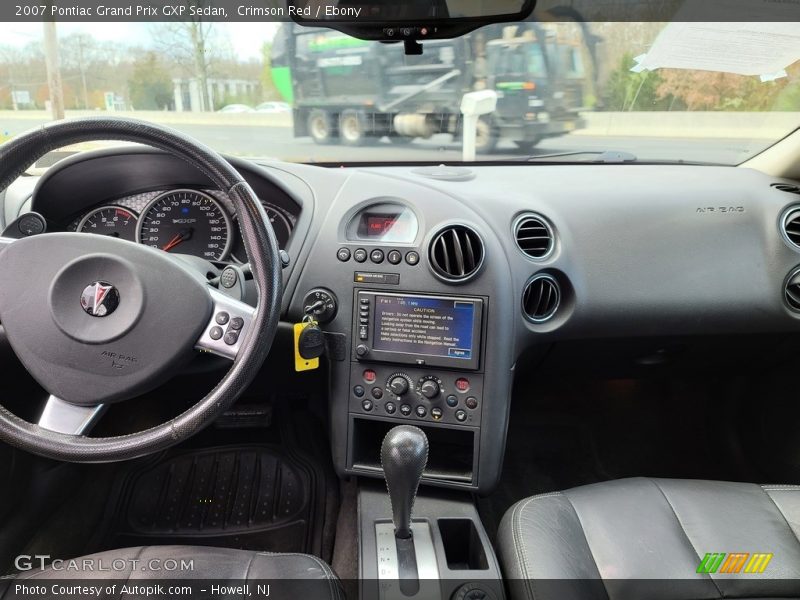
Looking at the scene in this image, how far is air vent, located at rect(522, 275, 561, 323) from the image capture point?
1.74 m

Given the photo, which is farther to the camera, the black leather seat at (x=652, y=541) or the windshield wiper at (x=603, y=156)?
the windshield wiper at (x=603, y=156)

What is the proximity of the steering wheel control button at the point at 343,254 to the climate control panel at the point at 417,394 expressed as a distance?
29 cm

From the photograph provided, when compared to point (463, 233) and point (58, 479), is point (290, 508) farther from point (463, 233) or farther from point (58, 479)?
point (463, 233)

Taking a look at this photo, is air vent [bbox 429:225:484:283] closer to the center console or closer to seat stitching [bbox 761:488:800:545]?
the center console

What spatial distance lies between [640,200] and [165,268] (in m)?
1.40

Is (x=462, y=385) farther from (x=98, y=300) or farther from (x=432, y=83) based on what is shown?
(x=432, y=83)

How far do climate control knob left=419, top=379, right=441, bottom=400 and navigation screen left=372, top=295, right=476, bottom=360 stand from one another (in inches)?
3.0

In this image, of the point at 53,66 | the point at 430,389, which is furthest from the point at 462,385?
the point at 53,66

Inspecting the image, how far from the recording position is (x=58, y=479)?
6.82ft

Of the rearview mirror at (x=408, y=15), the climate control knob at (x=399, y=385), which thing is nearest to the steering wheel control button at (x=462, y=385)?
the climate control knob at (x=399, y=385)

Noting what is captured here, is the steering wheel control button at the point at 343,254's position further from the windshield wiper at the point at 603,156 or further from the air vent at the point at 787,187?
the air vent at the point at 787,187

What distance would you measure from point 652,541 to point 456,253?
32.1 inches

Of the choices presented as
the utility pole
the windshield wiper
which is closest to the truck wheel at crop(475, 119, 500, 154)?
the windshield wiper

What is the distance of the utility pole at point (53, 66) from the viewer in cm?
180
